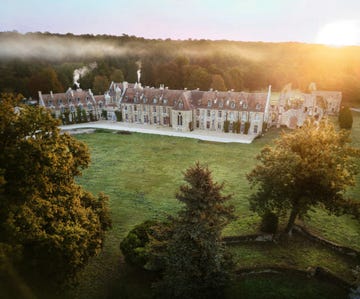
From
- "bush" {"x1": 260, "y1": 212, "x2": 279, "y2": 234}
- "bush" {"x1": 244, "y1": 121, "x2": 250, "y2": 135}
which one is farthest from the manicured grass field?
"bush" {"x1": 244, "y1": 121, "x2": 250, "y2": 135}

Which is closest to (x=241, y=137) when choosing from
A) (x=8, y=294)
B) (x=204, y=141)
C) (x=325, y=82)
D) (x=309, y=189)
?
(x=204, y=141)

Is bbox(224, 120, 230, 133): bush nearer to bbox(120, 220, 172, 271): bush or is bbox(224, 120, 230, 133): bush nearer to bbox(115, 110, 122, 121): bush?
bbox(115, 110, 122, 121): bush

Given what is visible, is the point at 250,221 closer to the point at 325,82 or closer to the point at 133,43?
the point at 325,82

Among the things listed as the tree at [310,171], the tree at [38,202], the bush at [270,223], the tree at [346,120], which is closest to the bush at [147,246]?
the tree at [38,202]

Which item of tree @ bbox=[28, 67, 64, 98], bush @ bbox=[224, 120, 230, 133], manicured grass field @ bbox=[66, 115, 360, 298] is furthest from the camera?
tree @ bbox=[28, 67, 64, 98]

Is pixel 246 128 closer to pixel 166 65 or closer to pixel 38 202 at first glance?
pixel 38 202
